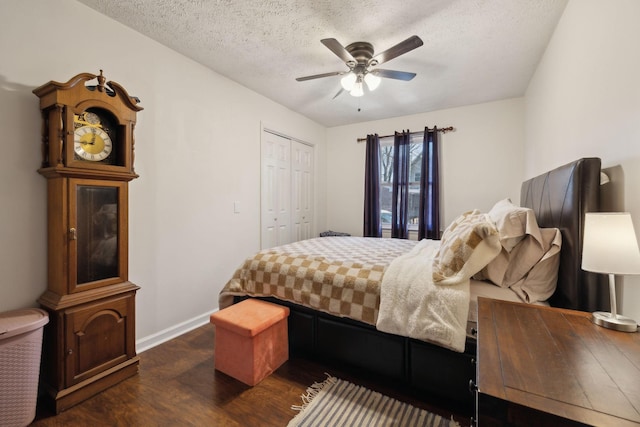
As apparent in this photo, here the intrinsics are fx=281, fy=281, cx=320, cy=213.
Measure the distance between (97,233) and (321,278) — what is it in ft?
4.96

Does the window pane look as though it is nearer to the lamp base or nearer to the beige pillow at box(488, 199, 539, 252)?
the beige pillow at box(488, 199, 539, 252)

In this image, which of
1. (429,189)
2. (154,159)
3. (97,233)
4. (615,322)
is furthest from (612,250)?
(429,189)

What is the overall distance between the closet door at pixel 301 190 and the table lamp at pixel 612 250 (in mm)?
3429

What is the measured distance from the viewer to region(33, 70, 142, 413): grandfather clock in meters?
1.63

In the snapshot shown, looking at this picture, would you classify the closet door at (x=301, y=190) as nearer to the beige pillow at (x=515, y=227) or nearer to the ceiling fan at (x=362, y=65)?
the ceiling fan at (x=362, y=65)

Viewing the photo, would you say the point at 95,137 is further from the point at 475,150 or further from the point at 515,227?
the point at 475,150

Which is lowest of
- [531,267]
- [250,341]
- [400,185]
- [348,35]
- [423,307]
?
[250,341]

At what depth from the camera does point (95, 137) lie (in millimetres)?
1809

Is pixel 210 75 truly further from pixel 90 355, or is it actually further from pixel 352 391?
pixel 352 391

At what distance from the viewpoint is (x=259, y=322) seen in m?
1.88

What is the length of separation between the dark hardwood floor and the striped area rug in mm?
62

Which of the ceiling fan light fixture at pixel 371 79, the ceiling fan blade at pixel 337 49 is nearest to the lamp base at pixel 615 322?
the ceiling fan blade at pixel 337 49

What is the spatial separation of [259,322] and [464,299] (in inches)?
49.8

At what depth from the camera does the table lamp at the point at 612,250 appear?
3.09 feet
